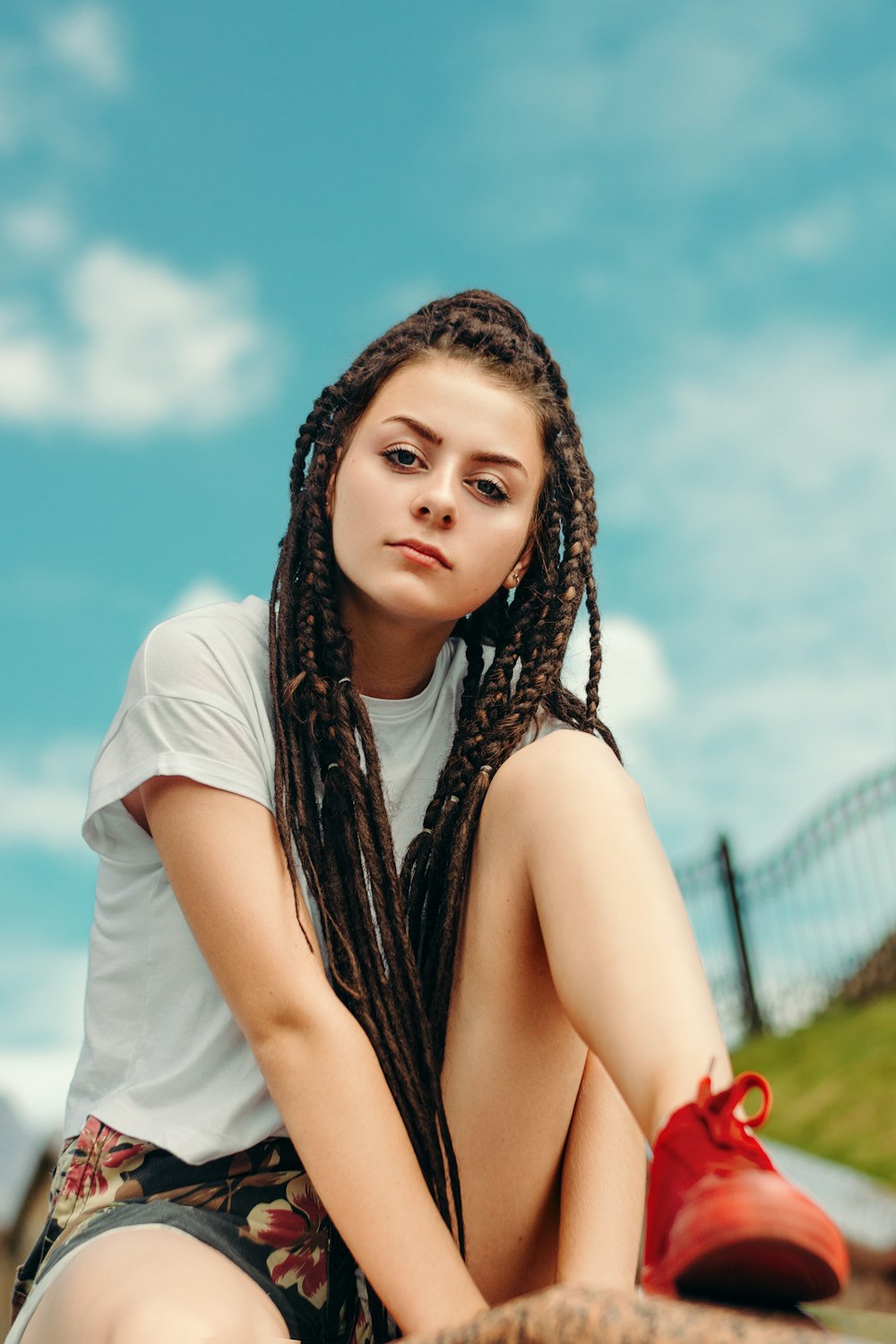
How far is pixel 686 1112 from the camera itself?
5.61 ft

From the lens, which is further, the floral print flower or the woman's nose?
the woman's nose

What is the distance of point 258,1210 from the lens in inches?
91.2

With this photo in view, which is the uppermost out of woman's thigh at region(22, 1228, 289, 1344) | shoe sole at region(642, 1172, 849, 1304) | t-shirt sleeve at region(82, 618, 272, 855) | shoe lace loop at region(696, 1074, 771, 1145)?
t-shirt sleeve at region(82, 618, 272, 855)

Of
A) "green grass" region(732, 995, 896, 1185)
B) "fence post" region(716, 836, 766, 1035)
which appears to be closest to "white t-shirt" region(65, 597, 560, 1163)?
"green grass" region(732, 995, 896, 1185)

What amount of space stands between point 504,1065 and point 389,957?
29 centimetres

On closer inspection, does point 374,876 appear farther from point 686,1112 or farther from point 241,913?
point 686,1112

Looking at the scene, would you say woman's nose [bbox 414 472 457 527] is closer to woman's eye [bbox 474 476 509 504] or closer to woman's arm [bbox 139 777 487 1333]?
woman's eye [bbox 474 476 509 504]

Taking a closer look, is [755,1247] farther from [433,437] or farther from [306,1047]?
[433,437]

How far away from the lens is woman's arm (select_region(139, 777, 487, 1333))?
6.79 ft

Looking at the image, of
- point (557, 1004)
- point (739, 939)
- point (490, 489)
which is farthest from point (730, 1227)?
point (739, 939)

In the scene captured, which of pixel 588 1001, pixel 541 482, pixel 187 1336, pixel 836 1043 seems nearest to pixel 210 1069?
pixel 187 1336

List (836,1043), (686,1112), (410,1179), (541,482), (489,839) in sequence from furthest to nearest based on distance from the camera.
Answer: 1. (836,1043)
2. (541,482)
3. (489,839)
4. (410,1179)
5. (686,1112)

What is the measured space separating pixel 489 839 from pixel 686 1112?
27.1 inches

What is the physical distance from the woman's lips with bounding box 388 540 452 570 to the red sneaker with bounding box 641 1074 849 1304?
1207 millimetres
